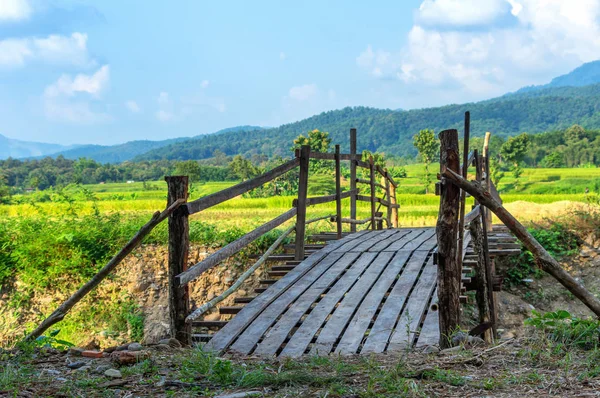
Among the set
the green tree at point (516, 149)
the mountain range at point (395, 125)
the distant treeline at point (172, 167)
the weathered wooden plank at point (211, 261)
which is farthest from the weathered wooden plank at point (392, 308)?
the mountain range at point (395, 125)

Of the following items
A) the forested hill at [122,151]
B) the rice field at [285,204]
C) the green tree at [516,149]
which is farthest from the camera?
the forested hill at [122,151]

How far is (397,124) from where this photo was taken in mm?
112688

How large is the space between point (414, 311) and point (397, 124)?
109922 mm

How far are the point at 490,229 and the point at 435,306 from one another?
20.1 ft

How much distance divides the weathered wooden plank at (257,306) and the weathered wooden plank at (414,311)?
3.59 ft

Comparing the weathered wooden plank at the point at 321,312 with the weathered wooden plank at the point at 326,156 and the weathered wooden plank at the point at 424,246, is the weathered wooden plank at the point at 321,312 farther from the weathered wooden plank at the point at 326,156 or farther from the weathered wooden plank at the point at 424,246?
the weathered wooden plank at the point at 326,156

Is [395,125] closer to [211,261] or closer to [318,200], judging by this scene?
[318,200]

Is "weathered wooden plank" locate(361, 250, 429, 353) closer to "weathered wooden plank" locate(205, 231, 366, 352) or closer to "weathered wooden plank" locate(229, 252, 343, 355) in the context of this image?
"weathered wooden plank" locate(229, 252, 343, 355)

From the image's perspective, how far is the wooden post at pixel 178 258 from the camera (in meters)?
4.30

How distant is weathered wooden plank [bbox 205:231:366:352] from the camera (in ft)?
14.3

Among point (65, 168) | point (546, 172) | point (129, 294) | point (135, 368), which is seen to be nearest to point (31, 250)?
point (129, 294)

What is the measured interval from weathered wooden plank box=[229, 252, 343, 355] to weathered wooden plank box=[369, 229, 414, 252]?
610 mm

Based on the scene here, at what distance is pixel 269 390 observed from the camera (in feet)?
10.5

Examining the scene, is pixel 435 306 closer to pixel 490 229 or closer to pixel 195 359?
pixel 195 359
